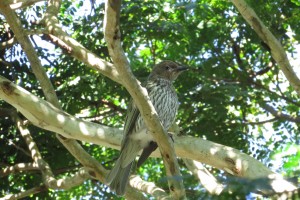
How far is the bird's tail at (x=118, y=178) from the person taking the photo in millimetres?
4871

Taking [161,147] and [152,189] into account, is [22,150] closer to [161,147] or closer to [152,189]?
[152,189]

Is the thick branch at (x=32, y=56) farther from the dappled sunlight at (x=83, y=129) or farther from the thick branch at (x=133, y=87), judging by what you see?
the thick branch at (x=133, y=87)

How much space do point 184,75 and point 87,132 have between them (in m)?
2.10

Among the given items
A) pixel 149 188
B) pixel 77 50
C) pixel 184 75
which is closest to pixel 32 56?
pixel 77 50

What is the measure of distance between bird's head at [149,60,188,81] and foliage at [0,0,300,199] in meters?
0.37

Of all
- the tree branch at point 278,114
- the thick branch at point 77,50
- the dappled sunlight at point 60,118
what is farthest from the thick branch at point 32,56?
the tree branch at point 278,114

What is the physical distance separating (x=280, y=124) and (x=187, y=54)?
1.47 m

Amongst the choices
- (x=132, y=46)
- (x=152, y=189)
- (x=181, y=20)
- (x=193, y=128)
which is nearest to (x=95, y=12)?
(x=132, y=46)

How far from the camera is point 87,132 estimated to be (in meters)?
4.97

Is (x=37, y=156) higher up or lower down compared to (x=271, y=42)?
lower down

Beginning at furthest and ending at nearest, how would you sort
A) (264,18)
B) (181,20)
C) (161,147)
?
(181,20) < (264,18) < (161,147)

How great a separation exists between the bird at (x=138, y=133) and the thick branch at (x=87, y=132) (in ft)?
0.38

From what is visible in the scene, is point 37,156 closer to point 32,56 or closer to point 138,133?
point 32,56

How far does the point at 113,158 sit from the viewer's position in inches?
278
